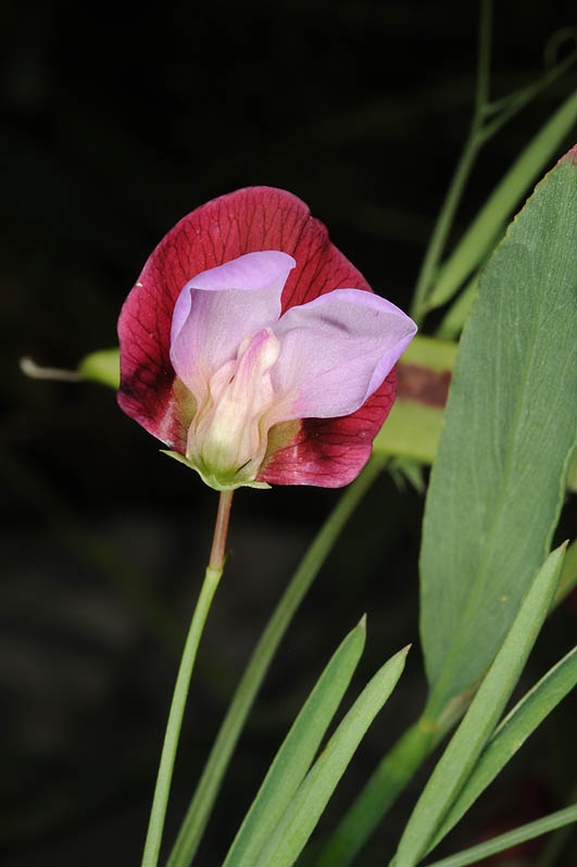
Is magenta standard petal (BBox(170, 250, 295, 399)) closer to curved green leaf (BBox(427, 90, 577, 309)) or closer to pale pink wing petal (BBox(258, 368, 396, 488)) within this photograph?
pale pink wing petal (BBox(258, 368, 396, 488))

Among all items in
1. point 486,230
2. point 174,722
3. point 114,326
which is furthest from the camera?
point 114,326

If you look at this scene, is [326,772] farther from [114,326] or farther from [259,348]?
[114,326]

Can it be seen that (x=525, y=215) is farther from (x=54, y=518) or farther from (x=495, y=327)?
(x=54, y=518)

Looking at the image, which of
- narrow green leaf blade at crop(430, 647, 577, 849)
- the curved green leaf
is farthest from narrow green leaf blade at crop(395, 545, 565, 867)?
the curved green leaf

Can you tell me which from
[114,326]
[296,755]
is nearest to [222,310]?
[296,755]

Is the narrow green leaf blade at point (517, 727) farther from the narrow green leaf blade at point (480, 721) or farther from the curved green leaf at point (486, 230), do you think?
the curved green leaf at point (486, 230)

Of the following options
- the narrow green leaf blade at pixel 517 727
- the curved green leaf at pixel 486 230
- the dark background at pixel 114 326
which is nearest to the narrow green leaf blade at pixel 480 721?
the narrow green leaf blade at pixel 517 727
